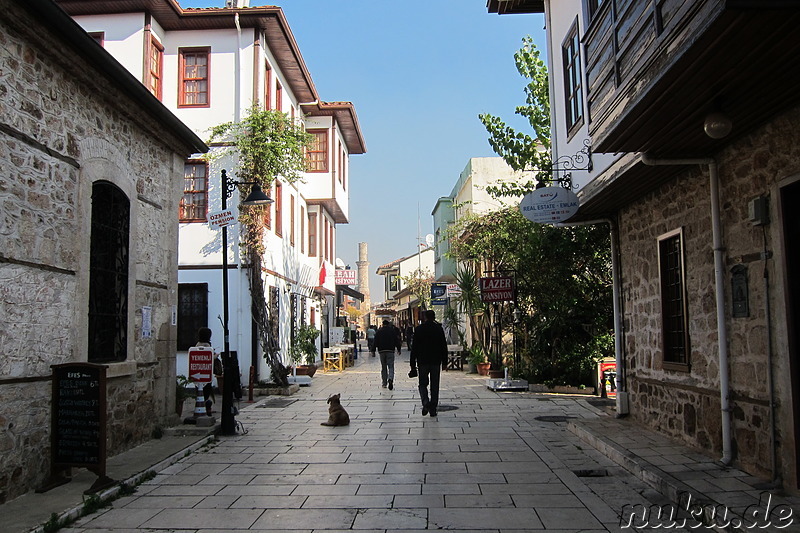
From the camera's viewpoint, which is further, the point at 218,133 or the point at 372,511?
the point at 218,133

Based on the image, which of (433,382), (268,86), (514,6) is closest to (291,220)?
(268,86)

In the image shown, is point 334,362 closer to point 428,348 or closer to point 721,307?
point 428,348

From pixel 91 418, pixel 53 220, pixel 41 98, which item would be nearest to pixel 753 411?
pixel 91 418

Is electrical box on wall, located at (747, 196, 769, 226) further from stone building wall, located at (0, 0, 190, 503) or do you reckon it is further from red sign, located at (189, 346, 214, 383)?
red sign, located at (189, 346, 214, 383)

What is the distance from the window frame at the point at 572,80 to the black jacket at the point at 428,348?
4.27m

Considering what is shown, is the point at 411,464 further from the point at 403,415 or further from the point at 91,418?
the point at 403,415

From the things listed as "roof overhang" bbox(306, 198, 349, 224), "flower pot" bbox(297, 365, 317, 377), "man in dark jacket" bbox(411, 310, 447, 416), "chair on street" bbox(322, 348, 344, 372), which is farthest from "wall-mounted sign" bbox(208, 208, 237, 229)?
"chair on street" bbox(322, 348, 344, 372)

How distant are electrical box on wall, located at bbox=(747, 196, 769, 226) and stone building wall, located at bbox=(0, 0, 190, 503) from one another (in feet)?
23.2

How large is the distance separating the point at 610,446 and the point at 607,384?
6.32 metres

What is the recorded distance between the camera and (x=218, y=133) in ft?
57.4

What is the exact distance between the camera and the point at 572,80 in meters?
11.7

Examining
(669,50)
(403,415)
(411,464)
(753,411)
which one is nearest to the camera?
(669,50)

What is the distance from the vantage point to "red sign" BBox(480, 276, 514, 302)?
16047 millimetres

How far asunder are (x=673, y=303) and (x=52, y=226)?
7.65 metres
